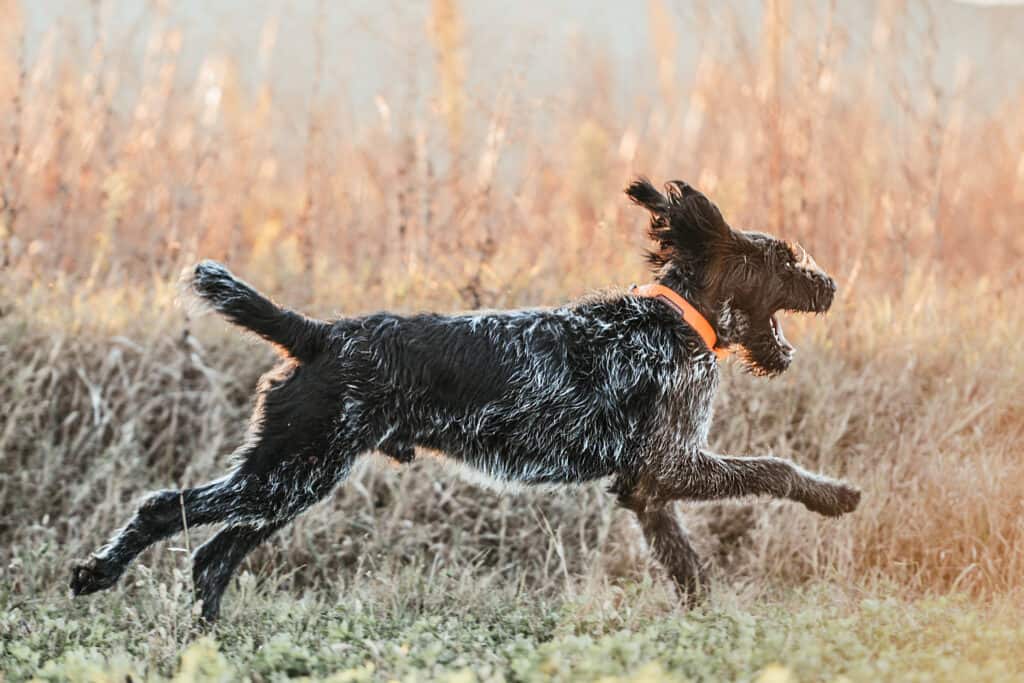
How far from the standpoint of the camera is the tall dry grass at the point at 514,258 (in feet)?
18.6

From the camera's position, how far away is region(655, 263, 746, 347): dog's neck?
4.79 m

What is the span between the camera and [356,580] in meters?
5.16

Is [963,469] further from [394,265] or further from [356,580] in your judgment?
[394,265]

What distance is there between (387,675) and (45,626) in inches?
65.0

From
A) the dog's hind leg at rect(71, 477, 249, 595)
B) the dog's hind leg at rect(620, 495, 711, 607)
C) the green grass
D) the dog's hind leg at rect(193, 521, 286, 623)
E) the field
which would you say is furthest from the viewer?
the dog's hind leg at rect(620, 495, 711, 607)

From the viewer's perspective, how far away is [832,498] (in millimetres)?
4672

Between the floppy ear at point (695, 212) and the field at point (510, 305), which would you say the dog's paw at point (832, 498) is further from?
the floppy ear at point (695, 212)

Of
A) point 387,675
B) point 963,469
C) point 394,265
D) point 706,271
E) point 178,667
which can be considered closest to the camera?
point 387,675

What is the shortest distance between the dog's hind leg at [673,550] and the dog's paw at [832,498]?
1.93ft

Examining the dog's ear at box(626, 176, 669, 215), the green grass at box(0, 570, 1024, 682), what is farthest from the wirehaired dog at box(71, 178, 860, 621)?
the green grass at box(0, 570, 1024, 682)

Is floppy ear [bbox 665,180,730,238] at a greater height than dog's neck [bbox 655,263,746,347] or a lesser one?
greater

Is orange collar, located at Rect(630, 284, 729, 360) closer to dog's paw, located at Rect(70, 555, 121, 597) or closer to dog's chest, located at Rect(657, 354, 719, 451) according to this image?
dog's chest, located at Rect(657, 354, 719, 451)

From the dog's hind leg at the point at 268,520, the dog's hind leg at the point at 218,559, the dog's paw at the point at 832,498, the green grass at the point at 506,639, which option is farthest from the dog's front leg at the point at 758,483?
the dog's hind leg at the point at 218,559

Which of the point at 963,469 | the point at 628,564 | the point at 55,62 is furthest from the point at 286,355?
the point at 55,62
